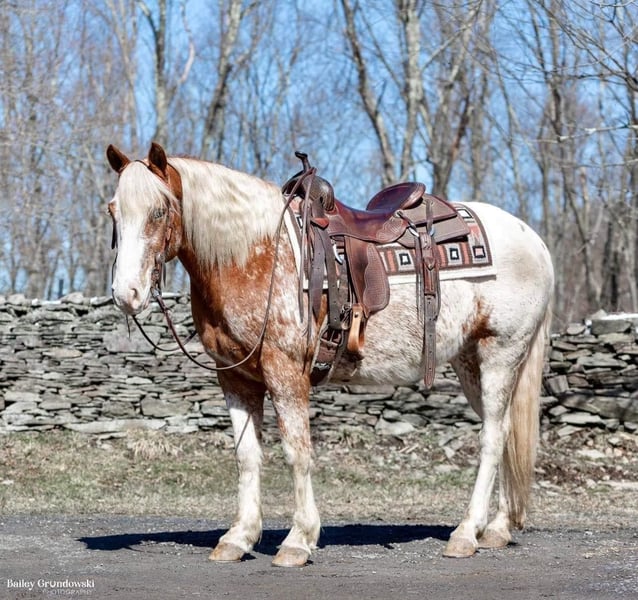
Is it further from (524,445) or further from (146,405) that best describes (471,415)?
(524,445)

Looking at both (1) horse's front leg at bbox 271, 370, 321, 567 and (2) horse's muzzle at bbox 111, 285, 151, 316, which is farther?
(1) horse's front leg at bbox 271, 370, 321, 567

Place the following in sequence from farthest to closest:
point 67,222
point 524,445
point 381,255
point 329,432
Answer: point 67,222 → point 329,432 → point 524,445 → point 381,255

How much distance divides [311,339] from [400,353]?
0.60 meters

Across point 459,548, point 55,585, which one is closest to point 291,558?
point 459,548

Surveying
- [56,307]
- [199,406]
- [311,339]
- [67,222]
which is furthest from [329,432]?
[67,222]

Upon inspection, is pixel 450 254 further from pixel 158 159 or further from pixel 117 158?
pixel 117 158

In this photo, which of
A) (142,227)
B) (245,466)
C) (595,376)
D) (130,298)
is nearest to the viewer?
(130,298)

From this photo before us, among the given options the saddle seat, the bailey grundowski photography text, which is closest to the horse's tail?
the saddle seat

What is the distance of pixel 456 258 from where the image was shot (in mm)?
5215

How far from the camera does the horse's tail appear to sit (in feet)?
17.9

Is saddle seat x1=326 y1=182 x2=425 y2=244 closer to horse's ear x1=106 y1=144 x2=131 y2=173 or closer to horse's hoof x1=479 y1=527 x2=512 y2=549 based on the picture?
horse's ear x1=106 y1=144 x2=131 y2=173

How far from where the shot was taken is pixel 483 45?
11.0m

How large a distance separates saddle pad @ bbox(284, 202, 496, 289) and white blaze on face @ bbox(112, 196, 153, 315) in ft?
2.82

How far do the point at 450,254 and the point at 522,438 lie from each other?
1.24 metres
